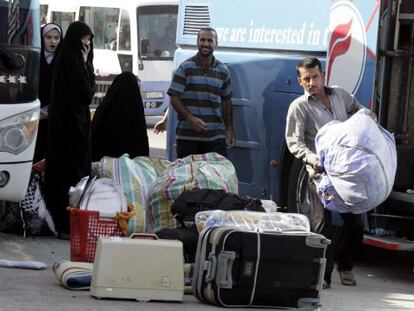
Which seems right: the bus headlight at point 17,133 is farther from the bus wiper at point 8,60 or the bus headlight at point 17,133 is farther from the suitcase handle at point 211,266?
the suitcase handle at point 211,266

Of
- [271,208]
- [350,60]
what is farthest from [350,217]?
[350,60]

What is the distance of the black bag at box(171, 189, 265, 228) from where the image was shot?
9023 millimetres

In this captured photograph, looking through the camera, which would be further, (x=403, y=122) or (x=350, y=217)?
Answer: (x=403, y=122)

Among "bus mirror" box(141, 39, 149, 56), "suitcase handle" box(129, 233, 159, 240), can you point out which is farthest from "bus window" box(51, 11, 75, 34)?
"suitcase handle" box(129, 233, 159, 240)

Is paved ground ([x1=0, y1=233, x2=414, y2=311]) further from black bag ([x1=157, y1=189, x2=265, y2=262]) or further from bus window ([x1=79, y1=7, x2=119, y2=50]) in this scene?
bus window ([x1=79, y1=7, x2=119, y2=50])

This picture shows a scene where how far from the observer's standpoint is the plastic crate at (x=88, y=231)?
9219mm

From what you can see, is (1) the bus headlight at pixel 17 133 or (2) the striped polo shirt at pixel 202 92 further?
(2) the striped polo shirt at pixel 202 92

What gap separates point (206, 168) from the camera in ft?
31.9

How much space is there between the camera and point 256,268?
8.04 meters

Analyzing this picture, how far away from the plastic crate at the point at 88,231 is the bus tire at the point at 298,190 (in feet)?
7.29

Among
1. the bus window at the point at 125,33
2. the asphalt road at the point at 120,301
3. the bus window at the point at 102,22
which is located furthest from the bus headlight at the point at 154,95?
the asphalt road at the point at 120,301

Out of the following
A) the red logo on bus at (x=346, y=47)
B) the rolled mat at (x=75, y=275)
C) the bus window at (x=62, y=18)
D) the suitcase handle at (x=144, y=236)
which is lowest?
the rolled mat at (x=75, y=275)

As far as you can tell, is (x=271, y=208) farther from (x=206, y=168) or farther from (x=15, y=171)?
(x=15, y=171)

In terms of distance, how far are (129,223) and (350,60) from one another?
219cm
